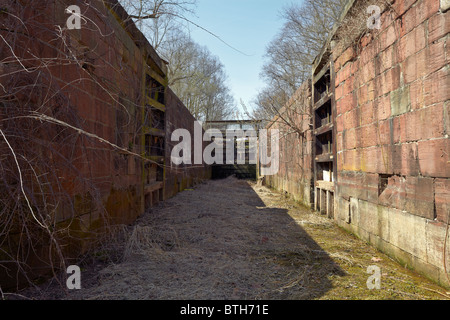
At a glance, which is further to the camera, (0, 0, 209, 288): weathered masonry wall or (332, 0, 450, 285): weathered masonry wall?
(332, 0, 450, 285): weathered masonry wall

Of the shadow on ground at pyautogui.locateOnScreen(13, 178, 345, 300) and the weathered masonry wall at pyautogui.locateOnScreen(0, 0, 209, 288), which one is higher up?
the weathered masonry wall at pyautogui.locateOnScreen(0, 0, 209, 288)

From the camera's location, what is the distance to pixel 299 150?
8812mm

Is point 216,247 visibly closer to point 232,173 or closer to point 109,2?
point 109,2

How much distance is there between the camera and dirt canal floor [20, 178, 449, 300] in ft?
8.71

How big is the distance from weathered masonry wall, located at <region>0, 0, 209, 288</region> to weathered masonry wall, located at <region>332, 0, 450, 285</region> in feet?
8.35

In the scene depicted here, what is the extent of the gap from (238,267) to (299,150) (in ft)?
19.8

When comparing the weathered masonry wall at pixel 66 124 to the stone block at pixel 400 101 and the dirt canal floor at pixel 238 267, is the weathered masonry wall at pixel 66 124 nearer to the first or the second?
the dirt canal floor at pixel 238 267

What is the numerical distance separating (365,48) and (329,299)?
3.51 meters
